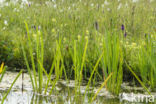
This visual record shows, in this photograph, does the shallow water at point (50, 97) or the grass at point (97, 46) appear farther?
the grass at point (97, 46)

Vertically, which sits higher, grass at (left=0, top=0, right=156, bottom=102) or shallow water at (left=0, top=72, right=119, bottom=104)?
grass at (left=0, top=0, right=156, bottom=102)

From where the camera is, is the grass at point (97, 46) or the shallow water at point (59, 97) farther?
the grass at point (97, 46)

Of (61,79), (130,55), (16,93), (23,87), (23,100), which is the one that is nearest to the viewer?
(23,100)

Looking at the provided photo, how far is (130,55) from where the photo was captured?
360cm

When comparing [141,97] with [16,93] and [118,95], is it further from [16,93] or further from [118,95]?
[16,93]

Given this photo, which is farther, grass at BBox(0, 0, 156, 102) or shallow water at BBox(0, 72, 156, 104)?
grass at BBox(0, 0, 156, 102)

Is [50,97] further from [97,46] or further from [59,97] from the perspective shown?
[97,46]

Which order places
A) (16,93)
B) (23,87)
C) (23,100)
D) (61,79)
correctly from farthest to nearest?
(61,79) < (23,87) < (16,93) < (23,100)

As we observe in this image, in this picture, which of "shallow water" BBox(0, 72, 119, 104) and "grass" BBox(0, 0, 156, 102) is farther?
"grass" BBox(0, 0, 156, 102)

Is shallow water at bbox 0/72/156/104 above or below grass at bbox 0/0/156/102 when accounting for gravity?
below

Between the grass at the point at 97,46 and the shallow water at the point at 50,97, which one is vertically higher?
the grass at the point at 97,46

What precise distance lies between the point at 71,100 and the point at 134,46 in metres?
1.70

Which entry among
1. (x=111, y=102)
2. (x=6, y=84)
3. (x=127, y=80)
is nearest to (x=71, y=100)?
(x=111, y=102)

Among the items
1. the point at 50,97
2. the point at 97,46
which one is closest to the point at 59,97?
the point at 50,97
